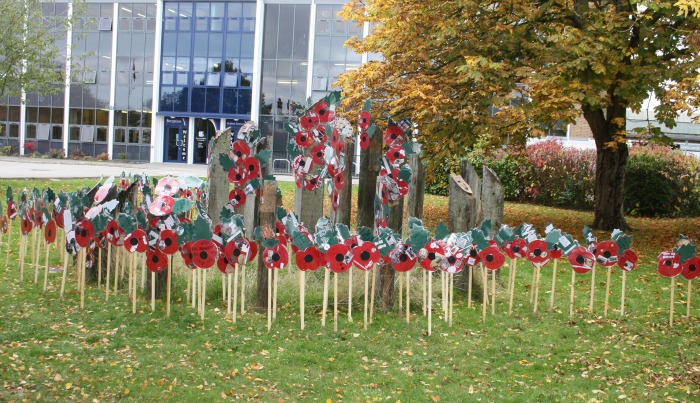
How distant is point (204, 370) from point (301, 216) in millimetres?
4225

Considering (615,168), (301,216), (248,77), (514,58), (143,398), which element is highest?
(248,77)

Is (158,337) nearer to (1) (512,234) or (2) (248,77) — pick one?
(1) (512,234)

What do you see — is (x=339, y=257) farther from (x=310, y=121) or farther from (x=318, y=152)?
(x=310, y=121)

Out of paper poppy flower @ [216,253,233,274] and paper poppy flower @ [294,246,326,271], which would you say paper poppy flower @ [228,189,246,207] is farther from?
paper poppy flower @ [294,246,326,271]

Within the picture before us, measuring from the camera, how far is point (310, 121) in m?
8.12

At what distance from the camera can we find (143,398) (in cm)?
474

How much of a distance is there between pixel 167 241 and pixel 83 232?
920mm

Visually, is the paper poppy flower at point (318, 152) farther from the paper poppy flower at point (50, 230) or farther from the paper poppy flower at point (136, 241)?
the paper poppy flower at point (50, 230)

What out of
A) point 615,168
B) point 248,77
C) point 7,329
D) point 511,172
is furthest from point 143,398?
point 248,77

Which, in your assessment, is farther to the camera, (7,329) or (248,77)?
(248,77)

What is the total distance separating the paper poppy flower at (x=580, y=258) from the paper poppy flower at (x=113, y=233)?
468 cm

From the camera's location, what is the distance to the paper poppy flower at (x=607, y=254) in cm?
712

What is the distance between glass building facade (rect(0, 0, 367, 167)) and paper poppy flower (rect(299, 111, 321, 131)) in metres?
27.5

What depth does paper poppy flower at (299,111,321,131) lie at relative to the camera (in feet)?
26.6
